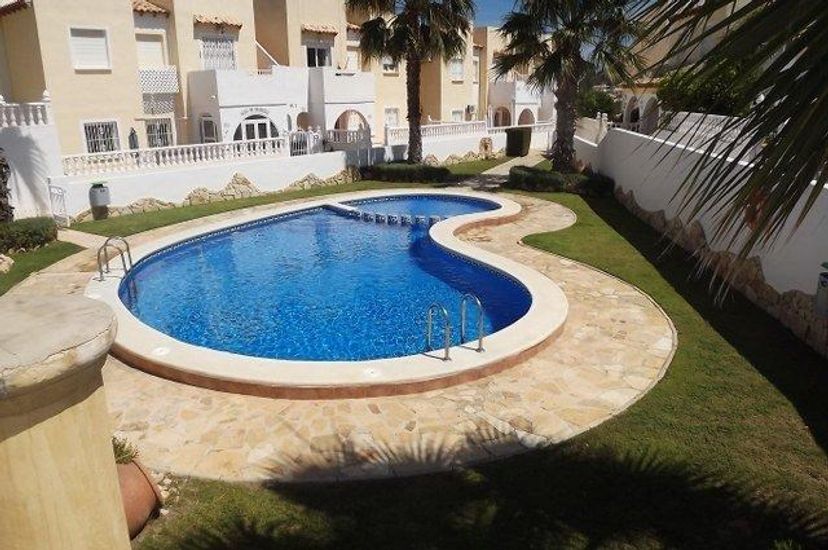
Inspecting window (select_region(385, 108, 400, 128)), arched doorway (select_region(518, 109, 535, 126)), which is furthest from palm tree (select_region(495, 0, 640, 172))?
arched doorway (select_region(518, 109, 535, 126))

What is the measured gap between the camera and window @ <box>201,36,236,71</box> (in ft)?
100

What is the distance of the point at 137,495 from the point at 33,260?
42.9ft

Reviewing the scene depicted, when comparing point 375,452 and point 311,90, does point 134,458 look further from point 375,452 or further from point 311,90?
point 311,90

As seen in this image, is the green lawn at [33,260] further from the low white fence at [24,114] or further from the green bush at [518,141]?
the green bush at [518,141]

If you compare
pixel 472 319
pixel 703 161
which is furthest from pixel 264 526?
pixel 472 319

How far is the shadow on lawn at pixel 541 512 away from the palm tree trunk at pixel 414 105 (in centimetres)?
2369

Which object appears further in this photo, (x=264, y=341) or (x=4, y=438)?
(x=264, y=341)

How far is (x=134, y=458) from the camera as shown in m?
6.51

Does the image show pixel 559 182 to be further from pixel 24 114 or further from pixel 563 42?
pixel 24 114

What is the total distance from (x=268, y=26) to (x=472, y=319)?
94.7 feet

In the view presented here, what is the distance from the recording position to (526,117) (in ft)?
163

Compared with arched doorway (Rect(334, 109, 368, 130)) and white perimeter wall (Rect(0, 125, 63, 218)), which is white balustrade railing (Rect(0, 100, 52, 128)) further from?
arched doorway (Rect(334, 109, 368, 130))

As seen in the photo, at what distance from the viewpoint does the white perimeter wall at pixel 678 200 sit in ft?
34.4

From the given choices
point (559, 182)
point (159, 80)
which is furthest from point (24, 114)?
point (559, 182)
